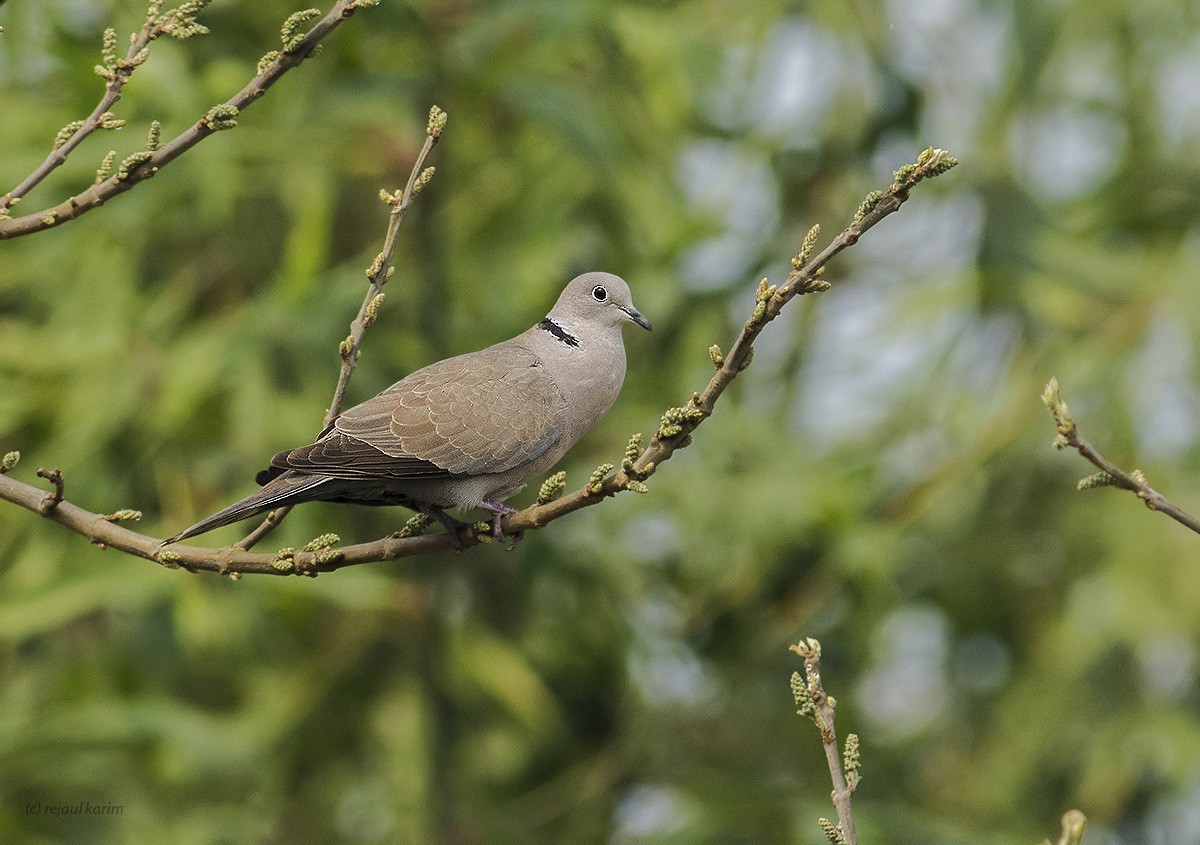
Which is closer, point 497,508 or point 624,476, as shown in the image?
point 624,476

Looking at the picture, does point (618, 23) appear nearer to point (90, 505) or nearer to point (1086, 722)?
point (90, 505)

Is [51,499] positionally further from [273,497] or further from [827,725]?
[827,725]

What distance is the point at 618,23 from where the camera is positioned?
5.87 meters

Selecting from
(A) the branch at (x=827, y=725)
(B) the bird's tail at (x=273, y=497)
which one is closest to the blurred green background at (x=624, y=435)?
(B) the bird's tail at (x=273, y=497)

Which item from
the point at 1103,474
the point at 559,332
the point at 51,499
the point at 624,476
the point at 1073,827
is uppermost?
the point at 559,332

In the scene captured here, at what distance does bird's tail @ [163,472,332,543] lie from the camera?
2990 millimetres

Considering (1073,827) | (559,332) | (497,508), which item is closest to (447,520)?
(497,508)

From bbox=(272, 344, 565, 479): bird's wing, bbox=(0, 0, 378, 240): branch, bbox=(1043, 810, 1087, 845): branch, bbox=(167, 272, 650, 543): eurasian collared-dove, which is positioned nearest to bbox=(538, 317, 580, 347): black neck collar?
bbox=(167, 272, 650, 543): eurasian collared-dove

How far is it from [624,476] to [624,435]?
150 inches

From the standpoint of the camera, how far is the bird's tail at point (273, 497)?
118 inches

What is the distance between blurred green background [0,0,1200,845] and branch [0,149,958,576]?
2853mm

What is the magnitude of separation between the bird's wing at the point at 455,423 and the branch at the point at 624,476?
54cm

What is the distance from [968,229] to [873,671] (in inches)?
87.2

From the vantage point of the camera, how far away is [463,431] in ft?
11.7
